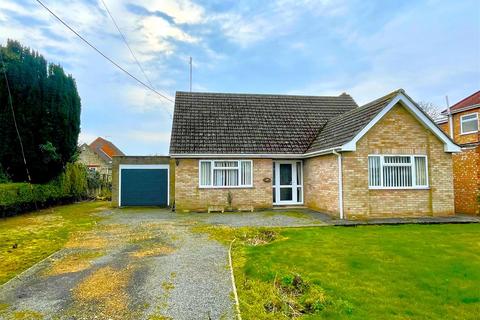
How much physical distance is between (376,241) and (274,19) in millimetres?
11974

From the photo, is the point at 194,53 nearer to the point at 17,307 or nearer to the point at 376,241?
the point at 376,241

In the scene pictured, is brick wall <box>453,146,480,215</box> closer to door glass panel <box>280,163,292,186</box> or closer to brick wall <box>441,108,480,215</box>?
brick wall <box>441,108,480,215</box>

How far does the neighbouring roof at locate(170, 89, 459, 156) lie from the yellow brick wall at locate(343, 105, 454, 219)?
45cm

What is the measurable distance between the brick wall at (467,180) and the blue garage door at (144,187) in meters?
15.6

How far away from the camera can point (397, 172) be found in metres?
12.4

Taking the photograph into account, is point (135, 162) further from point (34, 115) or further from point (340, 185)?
point (340, 185)

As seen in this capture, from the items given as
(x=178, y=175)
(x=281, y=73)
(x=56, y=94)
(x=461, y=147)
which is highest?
(x=281, y=73)

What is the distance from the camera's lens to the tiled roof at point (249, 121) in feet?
50.5

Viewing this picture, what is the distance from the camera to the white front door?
15766 millimetres

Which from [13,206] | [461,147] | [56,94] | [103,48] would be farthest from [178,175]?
[461,147]

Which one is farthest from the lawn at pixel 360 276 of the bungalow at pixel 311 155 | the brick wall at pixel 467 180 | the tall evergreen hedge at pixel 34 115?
the tall evergreen hedge at pixel 34 115

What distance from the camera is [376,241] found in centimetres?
830

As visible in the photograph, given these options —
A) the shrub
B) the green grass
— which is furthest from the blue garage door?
the shrub

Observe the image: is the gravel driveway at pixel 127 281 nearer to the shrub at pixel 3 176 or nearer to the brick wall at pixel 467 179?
the shrub at pixel 3 176
